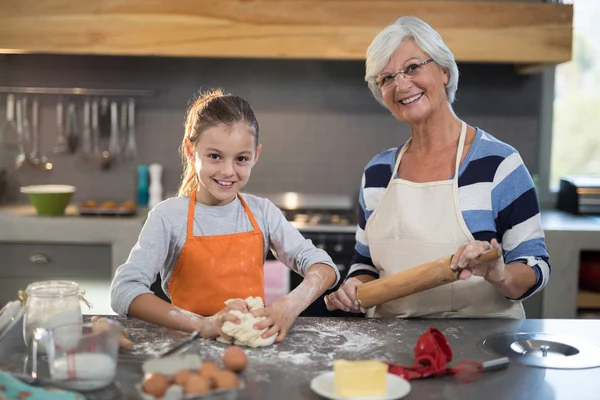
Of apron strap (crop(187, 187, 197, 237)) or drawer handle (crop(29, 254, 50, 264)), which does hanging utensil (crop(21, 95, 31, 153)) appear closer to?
drawer handle (crop(29, 254, 50, 264))

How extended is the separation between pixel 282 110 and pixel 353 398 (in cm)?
289

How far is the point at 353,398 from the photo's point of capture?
111 centimetres

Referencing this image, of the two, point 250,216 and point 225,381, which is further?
point 250,216

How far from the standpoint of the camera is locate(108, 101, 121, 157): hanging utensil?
3812 mm

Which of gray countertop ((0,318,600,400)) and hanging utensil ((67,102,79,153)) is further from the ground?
hanging utensil ((67,102,79,153))

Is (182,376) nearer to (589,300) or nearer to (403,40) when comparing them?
(403,40)

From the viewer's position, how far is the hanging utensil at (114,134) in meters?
3.81

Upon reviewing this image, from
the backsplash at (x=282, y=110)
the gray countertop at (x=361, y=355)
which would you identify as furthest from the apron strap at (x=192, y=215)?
the backsplash at (x=282, y=110)

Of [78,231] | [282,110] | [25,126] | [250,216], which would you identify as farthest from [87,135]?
[250,216]

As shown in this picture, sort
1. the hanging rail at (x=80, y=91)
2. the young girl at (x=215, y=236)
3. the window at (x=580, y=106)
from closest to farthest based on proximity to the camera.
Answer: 1. the young girl at (x=215, y=236)
2. the hanging rail at (x=80, y=91)
3. the window at (x=580, y=106)

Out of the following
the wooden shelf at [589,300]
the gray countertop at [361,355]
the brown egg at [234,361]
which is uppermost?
the brown egg at [234,361]

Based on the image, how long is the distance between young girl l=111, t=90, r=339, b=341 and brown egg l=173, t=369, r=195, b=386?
56 centimetres

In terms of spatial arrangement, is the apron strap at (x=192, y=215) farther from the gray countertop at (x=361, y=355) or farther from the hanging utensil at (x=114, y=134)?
the hanging utensil at (x=114, y=134)

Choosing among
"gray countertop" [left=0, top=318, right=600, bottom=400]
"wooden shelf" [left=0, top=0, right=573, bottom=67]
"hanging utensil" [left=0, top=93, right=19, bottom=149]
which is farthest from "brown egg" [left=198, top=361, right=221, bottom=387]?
"hanging utensil" [left=0, top=93, right=19, bottom=149]
